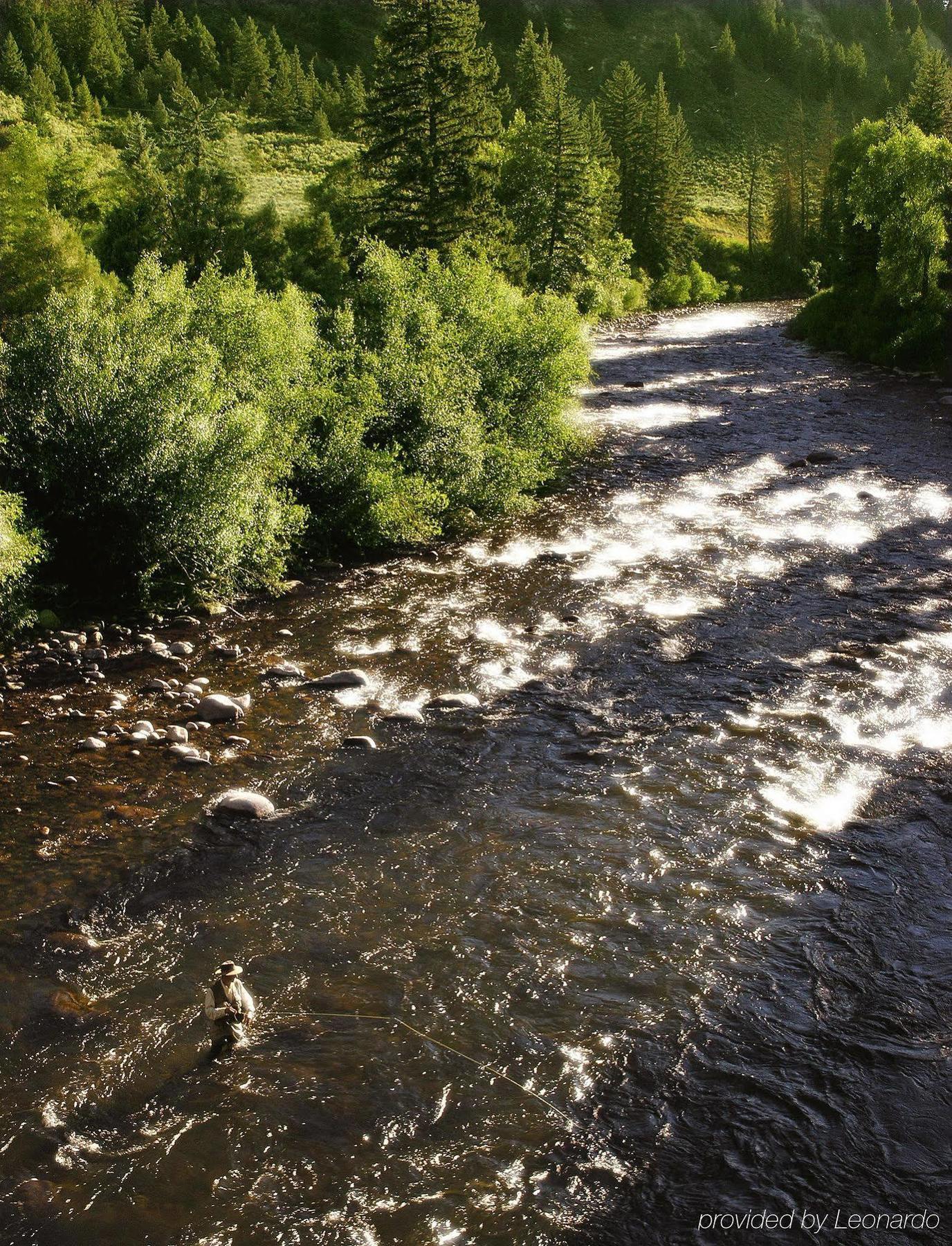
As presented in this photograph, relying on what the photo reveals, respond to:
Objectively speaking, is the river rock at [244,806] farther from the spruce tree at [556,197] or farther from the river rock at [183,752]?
the spruce tree at [556,197]

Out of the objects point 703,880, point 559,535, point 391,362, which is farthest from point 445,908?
point 391,362

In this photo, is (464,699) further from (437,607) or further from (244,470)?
(244,470)

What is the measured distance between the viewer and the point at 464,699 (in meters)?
14.0

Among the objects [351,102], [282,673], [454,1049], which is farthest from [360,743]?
[351,102]

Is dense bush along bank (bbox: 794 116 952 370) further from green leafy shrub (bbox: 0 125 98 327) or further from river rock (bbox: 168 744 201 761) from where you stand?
river rock (bbox: 168 744 201 761)

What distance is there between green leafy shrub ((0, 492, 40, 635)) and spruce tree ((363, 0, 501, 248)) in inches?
1602

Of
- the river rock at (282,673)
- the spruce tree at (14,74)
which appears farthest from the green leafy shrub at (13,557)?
the spruce tree at (14,74)

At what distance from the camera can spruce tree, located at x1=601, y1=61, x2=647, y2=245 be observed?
313 feet

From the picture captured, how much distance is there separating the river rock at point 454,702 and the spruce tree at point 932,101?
273 ft

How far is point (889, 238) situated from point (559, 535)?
35733 millimetres

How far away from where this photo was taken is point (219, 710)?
13.2 metres

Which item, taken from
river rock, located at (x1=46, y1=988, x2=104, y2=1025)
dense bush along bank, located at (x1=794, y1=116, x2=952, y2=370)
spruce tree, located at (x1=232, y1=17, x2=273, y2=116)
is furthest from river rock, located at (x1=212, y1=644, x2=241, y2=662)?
spruce tree, located at (x1=232, y1=17, x2=273, y2=116)

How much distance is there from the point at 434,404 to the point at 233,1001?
15861mm

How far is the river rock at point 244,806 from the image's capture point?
1088cm
